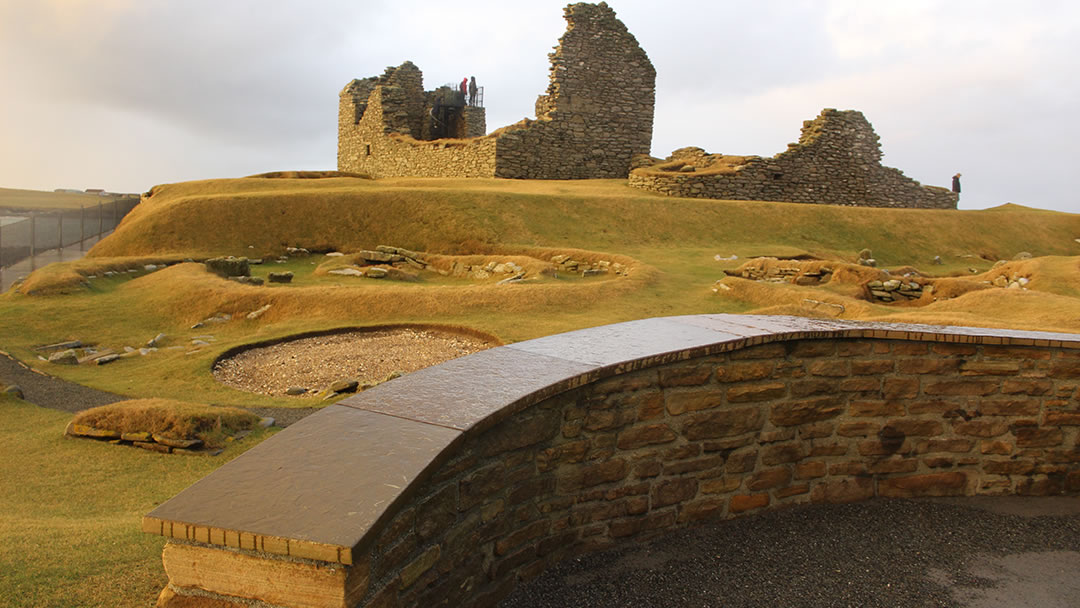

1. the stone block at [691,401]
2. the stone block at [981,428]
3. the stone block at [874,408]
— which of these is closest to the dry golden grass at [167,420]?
the stone block at [691,401]

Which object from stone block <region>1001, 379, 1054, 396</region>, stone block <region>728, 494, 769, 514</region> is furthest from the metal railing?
stone block <region>1001, 379, 1054, 396</region>

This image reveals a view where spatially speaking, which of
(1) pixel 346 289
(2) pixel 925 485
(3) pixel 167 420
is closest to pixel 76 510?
(3) pixel 167 420

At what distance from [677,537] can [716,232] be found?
15690mm

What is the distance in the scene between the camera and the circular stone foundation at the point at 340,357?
8344mm

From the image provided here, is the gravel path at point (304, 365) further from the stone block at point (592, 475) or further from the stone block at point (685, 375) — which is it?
the stone block at point (685, 375)

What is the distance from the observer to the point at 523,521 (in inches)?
114

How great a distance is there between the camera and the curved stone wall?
2.00m

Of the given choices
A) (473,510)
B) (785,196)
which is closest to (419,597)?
(473,510)

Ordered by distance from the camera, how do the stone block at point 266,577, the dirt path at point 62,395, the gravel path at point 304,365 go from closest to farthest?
the stone block at point 266,577 → the dirt path at point 62,395 → the gravel path at point 304,365

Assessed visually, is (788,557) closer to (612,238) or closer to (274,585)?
(274,585)

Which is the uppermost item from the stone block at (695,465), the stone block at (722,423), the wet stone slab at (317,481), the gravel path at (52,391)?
the wet stone slab at (317,481)

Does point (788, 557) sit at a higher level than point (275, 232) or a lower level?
lower

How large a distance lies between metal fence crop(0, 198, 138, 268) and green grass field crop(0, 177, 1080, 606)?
2021mm

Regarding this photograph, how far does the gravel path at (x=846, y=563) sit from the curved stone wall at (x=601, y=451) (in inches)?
4.5
